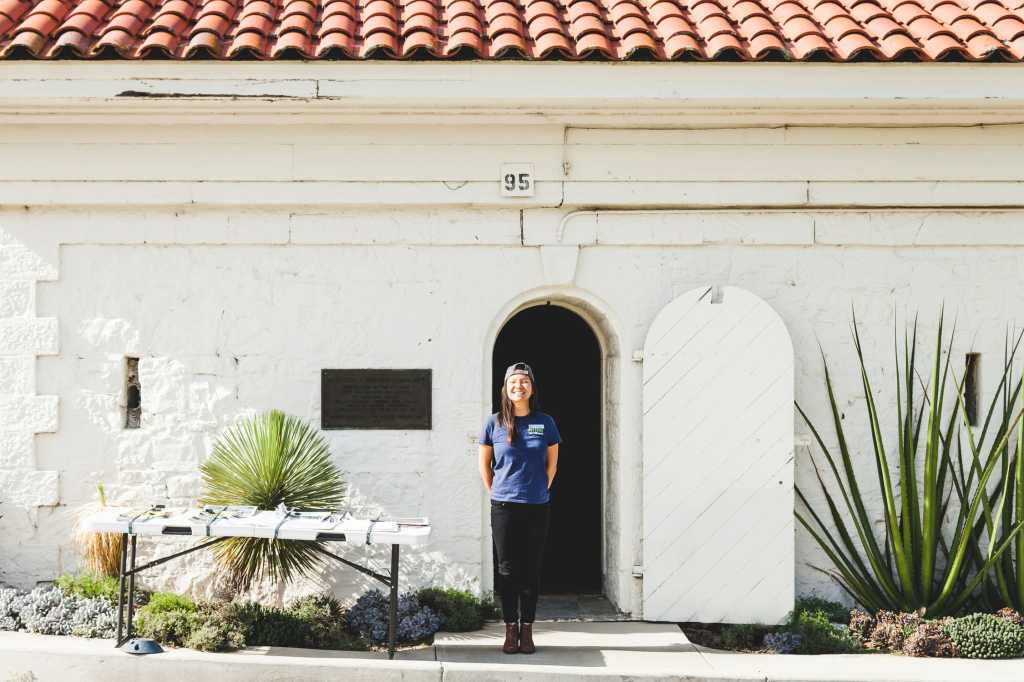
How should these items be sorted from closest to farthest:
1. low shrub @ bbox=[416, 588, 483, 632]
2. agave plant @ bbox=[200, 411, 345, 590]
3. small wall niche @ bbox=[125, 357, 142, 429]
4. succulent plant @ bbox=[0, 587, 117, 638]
Result: succulent plant @ bbox=[0, 587, 117, 638] < agave plant @ bbox=[200, 411, 345, 590] < low shrub @ bbox=[416, 588, 483, 632] < small wall niche @ bbox=[125, 357, 142, 429]

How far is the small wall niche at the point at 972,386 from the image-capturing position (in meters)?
7.65

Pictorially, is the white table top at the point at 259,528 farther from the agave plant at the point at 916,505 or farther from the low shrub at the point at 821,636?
the agave plant at the point at 916,505

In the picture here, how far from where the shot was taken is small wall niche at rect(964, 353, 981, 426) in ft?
25.1

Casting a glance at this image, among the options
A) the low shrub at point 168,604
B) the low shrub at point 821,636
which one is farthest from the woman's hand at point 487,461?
the low shrub at point 821,636

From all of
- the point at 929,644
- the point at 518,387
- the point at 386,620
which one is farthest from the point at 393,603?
the point at 929,644

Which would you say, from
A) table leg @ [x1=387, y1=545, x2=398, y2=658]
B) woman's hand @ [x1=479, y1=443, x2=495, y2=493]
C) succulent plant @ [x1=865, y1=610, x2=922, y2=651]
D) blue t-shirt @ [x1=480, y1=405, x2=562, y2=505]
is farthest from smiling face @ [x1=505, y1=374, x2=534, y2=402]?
succulent plant @ [x1=865, y1=610, x2=922, y2=651]

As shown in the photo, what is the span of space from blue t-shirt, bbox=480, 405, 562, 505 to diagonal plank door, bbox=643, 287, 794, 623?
1123 mm

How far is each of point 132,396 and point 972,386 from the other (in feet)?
20.0

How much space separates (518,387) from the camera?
6430 mm

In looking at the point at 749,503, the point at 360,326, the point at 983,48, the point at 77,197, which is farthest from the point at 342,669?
the point at 983,48

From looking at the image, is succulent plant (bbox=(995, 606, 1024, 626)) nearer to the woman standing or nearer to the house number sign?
the woman standing

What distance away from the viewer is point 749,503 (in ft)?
24.0

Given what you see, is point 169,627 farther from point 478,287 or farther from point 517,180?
point 517,180

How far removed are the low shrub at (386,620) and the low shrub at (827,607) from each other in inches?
102
